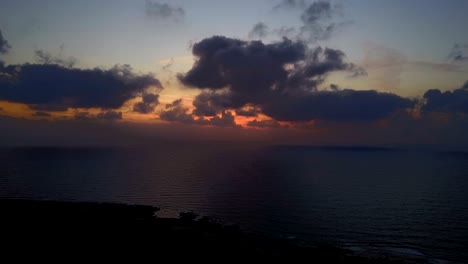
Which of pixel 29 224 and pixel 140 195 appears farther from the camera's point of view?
pixel 140 195

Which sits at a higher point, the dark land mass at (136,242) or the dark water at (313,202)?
the dark land mass at (136,242)

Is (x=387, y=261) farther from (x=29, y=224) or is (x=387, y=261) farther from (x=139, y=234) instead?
(x=29, y=224)

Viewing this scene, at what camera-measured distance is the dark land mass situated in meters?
45.3

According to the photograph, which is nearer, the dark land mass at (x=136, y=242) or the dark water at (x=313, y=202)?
the dark land mass at (x=136, y=242)

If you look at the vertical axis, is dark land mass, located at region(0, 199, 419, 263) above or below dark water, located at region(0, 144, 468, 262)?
above

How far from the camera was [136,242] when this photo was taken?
51.4 meters

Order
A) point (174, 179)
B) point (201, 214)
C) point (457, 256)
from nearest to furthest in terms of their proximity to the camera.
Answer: point (457, 256) → point (201, 214) → point (174, 179)

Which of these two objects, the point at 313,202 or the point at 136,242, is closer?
the point at 136,242

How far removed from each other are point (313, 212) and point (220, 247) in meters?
35.8

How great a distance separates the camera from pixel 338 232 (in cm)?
6456

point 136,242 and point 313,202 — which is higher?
point 136,242

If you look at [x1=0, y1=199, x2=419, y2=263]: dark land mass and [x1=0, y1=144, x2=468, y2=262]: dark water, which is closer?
[x1=0, y1=199, x2=419, y2=263]: dark land mass

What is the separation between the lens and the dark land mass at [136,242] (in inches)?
1785

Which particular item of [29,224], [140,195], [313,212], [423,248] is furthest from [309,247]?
[140,195]
